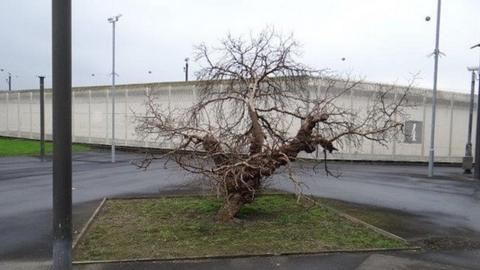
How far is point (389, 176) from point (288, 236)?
535 inches

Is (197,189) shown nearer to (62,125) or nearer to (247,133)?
(247,133)

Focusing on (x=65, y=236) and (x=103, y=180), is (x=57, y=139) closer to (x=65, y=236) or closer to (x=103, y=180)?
(x=65, y=236)

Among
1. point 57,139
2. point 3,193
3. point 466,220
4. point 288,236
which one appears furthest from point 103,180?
point 57,139

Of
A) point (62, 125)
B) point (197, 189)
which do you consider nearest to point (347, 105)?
point (197, 189)

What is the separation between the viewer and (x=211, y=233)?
9242mm

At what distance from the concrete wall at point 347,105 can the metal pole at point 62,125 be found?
20318 mm

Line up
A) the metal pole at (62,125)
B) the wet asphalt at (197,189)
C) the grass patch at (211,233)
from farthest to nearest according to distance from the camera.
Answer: the grass patch at (211,233), the wet asphalt at (197,189), the metal pole at (62,125)

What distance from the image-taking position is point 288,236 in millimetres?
9172

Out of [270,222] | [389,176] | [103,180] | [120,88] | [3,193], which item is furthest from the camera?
[120,88]

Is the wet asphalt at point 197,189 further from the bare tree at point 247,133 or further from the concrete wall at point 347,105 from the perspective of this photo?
the concrete wall at point 347,105

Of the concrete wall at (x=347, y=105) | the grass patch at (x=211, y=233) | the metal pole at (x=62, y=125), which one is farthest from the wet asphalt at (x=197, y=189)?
the concrete wall at (x=347, y=105)

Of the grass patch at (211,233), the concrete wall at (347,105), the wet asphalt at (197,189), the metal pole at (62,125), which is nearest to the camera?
the metal pole at (62,125)

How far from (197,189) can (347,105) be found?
50.5 ft

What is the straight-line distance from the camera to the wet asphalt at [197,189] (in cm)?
791
